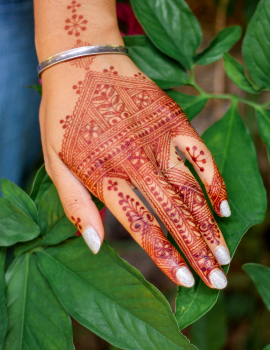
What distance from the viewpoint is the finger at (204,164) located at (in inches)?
20.8

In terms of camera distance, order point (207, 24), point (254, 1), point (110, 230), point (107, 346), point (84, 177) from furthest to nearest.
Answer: point (207, 24) → point (110, 230) → point (107, 346) → point (254, 1) → point (84, 177)

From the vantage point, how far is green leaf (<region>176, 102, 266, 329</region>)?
1.59ft

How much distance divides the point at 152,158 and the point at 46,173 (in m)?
0.22

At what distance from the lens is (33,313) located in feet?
1.75

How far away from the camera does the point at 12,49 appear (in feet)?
2.05

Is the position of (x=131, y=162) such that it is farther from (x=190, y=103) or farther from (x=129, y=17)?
(x=129, y=17)

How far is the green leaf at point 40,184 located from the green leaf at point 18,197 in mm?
23

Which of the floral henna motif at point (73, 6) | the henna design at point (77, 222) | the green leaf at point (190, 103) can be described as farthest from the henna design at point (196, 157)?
the floral henna motif at point (73, 6)

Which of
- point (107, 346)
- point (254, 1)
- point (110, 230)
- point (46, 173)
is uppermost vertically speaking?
point (254, 1)

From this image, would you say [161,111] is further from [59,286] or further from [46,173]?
[59,286]

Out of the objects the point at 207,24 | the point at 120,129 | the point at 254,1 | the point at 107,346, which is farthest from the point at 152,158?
the point at 207,24

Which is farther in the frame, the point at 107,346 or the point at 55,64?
the point at 107,346

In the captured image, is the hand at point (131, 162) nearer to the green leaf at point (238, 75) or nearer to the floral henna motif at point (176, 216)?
the floral henna motif at point (176, 216)

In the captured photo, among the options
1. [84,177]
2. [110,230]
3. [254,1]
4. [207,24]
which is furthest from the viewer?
[207,24]
